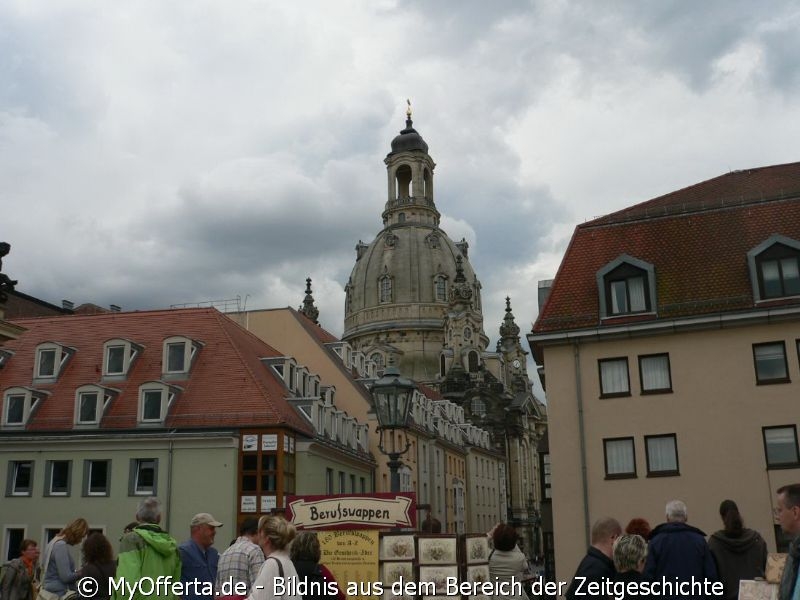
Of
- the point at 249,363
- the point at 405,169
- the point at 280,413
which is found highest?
the point at 405,169

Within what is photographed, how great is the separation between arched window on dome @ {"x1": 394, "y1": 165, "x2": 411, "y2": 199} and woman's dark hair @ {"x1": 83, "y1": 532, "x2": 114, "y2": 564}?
116 m

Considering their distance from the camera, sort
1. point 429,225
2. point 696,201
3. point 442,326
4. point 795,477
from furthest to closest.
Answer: point 429,225
point 442,326
point 696,201
point 795,477

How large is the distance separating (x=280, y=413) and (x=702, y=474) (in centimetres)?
1593

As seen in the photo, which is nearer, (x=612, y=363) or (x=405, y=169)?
(x=612, y=363)

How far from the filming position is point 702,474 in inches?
995

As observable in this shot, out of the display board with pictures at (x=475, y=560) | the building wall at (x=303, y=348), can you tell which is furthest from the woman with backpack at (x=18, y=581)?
the building wall at (x=303, y=348)

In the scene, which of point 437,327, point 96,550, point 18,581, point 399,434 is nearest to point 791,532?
point 96,550

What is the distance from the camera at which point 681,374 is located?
2627cm

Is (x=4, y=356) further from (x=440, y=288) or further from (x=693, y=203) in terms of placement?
(x=440, y=288)

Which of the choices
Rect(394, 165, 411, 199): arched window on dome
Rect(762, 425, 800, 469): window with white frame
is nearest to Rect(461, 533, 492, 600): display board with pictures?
Rect(762, 425, 800, 469): window with white frame

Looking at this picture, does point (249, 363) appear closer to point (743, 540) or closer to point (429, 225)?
point (743, 540)

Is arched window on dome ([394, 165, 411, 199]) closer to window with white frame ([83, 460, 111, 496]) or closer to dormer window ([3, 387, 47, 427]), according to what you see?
dormer window ([3, 387, 47, 427])

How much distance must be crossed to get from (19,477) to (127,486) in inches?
195

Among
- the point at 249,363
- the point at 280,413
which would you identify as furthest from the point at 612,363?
the point at 249,363
